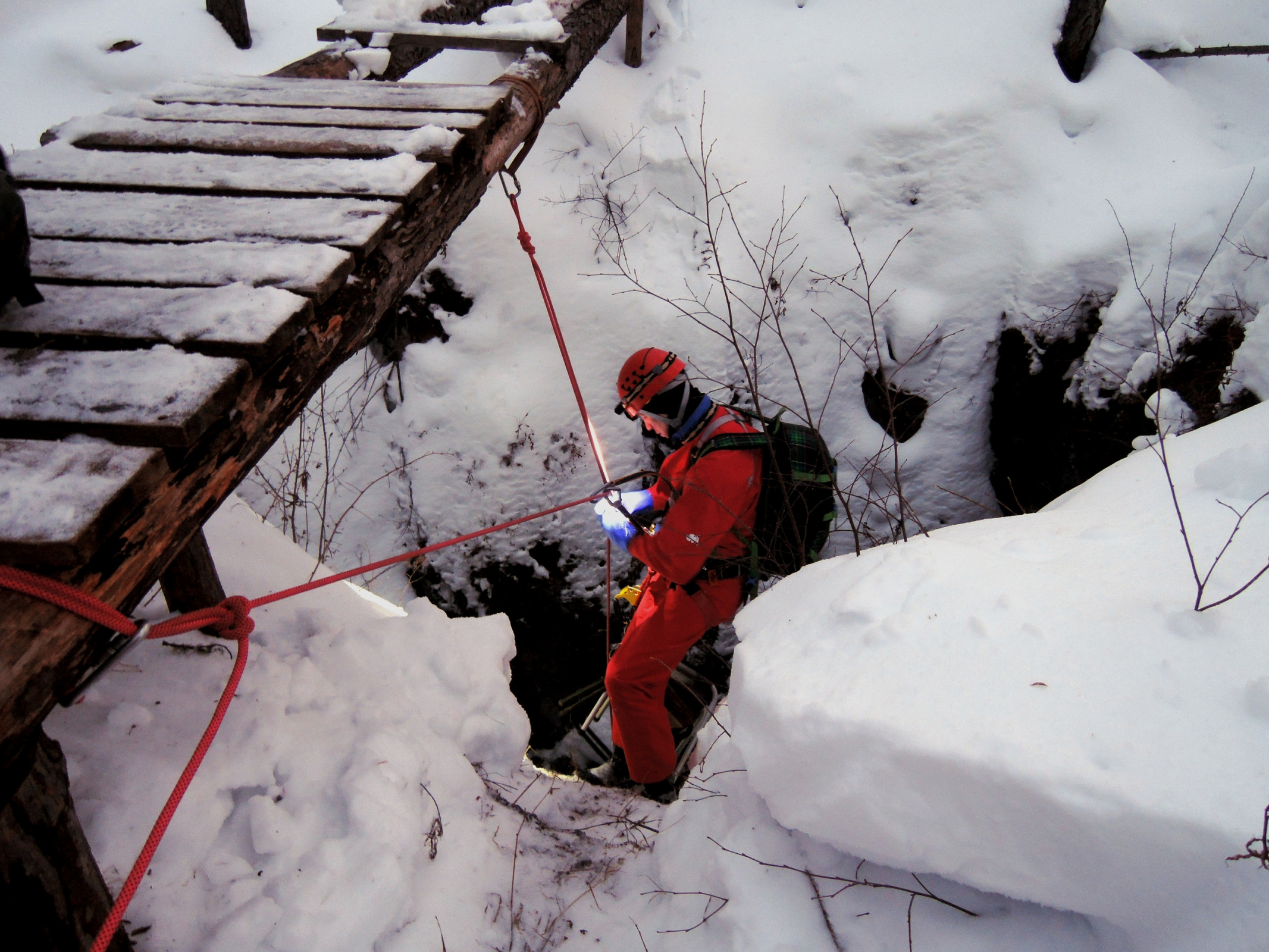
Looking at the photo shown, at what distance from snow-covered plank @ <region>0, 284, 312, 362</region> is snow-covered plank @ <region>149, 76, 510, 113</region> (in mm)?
1323

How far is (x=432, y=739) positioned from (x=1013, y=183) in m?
5.22

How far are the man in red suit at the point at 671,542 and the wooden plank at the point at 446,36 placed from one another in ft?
5.24

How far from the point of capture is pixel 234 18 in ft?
23.4

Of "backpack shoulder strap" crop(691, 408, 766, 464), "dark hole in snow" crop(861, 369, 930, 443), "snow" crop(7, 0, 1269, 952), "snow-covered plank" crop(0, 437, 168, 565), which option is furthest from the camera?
"dark hole in snow" crop(861, 369, 930, 443)

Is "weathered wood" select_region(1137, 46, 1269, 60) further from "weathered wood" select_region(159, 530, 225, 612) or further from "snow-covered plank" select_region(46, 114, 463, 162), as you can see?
"weathered wood" select_region(159, 530, 225, 612)

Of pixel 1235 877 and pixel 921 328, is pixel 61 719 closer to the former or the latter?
pixel 1235 877

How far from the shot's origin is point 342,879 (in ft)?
5.88

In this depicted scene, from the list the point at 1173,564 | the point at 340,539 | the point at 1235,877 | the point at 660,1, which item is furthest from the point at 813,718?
the point at 660,1

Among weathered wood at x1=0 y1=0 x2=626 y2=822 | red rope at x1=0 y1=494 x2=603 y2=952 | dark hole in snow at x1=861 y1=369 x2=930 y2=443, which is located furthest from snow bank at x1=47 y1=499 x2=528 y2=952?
dark hole in snow at x1=861 y1=369 x2=930 y2=443

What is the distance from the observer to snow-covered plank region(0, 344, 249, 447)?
41.3 inches

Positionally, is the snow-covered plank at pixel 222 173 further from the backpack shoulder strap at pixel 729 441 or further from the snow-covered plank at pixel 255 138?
the backpack shoulder strap at pixel 729 441

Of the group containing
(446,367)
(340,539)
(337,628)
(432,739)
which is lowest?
(340,539)

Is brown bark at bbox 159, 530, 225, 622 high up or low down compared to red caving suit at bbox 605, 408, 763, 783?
up

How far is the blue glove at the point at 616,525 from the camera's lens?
10.4 ft
